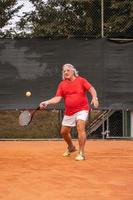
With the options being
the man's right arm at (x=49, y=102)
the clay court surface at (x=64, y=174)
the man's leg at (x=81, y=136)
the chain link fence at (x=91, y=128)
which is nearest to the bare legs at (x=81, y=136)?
the man's leg at (x=81, y=136)

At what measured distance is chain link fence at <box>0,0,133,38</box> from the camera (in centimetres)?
1122

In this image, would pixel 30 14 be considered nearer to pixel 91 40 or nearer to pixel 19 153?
pixel 91 40

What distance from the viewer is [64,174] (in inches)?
252

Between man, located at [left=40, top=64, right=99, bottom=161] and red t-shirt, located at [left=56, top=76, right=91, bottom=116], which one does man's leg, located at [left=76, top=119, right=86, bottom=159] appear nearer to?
man, located at [left=40, top=64, right=99, bottom=161]

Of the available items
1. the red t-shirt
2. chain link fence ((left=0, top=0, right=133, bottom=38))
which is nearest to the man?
the red t-shirt

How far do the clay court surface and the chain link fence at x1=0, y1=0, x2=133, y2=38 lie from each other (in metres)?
2.79

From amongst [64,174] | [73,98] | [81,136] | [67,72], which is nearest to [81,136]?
[81,136]

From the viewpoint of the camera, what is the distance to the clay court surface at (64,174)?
5160 millimetres

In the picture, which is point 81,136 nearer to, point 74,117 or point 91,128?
point 74,117

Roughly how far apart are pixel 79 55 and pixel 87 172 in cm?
481

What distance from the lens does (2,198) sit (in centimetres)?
492

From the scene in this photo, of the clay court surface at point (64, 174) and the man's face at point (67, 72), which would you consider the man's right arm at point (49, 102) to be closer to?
the man's face at point (67, 72)

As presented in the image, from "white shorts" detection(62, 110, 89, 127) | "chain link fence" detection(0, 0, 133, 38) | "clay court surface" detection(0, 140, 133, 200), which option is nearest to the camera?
"clay court surface" detection(0, 140, 133, 200)

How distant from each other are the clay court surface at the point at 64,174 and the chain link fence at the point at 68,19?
110 inches
